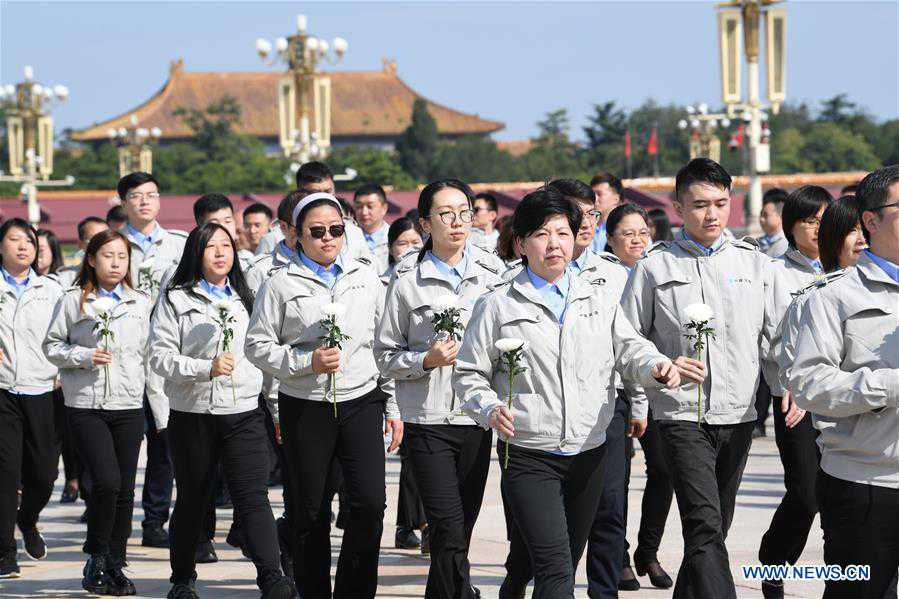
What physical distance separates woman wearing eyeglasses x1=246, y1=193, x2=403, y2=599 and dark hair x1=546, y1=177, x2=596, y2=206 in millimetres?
1062

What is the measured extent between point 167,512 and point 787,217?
13.4 feet

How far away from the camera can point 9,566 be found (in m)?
8.00

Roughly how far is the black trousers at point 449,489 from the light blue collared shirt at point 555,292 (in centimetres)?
92

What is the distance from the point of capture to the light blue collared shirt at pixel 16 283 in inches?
341

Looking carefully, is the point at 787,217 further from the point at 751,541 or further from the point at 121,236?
the point at 121,236

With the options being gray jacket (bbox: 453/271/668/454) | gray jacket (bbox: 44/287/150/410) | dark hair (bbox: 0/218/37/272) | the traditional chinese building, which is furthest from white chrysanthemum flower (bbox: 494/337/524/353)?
the traditional chinese building

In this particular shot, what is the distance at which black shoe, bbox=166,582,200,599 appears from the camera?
692cm

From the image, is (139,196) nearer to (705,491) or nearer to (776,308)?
(776,308)

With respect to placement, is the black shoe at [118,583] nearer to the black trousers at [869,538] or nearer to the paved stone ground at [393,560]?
the paved stone ground at [393,560]

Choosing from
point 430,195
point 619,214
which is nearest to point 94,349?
point 430,195

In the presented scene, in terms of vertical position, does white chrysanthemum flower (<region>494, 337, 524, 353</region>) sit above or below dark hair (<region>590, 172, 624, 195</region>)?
below

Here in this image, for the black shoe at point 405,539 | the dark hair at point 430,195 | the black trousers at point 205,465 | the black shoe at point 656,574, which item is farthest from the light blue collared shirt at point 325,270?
the black shoe at point 405,539

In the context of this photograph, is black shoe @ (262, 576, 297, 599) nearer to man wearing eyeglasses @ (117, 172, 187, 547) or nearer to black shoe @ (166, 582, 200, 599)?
black shoe @ (166, 582, 200, 599)

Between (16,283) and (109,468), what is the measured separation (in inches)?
67.7
